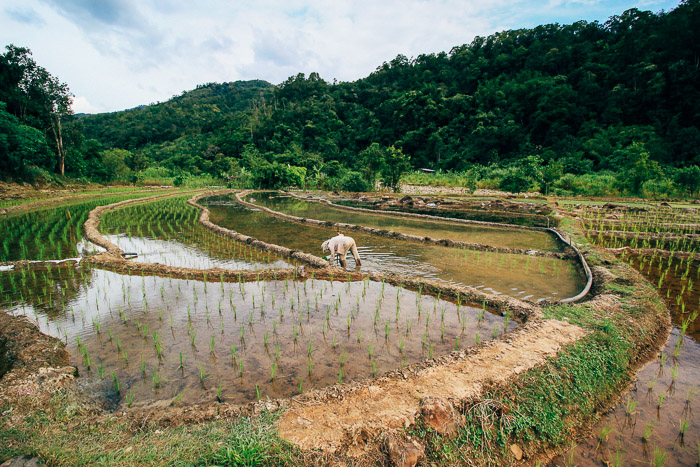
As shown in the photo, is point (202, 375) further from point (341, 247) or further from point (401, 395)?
point (341, 247)

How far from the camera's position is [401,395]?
131 inches

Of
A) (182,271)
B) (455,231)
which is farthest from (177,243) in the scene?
(455,231)

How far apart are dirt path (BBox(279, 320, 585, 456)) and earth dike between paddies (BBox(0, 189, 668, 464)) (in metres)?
0.01

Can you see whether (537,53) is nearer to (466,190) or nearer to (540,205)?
(466,190)

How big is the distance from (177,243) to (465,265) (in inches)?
386

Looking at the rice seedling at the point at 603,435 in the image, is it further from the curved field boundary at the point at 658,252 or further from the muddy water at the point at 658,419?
the curved field boundary at the point at 658,252

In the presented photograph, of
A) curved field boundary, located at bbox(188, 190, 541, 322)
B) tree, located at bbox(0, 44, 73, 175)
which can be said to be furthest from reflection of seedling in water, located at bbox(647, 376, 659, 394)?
tree, located at bbox(0, 44, 73, 175)

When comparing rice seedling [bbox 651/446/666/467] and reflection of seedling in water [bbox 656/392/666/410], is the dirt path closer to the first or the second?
reflection of seedling in water [bbox 656/392/666/410]

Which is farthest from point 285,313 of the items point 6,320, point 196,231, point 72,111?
point 72,111

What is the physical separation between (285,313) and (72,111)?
4007 cm

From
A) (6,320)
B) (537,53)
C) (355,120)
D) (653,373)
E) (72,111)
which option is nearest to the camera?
(653,373)

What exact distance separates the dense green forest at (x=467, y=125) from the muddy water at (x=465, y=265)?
18.8 m

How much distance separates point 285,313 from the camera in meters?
5.95

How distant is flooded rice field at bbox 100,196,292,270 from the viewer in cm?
943
